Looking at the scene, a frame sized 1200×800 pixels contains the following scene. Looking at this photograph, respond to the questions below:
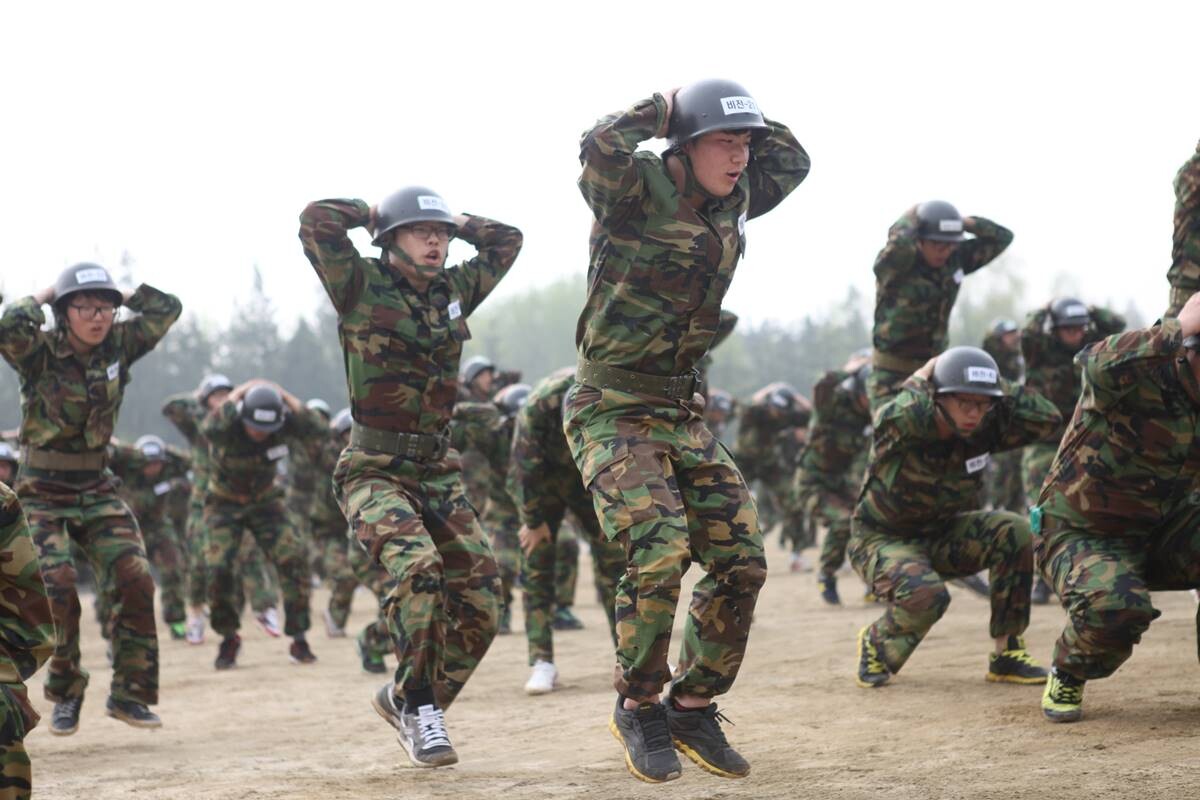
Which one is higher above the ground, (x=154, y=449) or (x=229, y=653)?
(x=154, y=449)

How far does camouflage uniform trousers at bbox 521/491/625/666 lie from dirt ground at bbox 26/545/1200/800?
435 millimetres

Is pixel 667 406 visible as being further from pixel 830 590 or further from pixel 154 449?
pixel 154 449

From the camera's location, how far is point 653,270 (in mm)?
6059

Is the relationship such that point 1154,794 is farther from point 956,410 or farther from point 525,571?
point 525,571

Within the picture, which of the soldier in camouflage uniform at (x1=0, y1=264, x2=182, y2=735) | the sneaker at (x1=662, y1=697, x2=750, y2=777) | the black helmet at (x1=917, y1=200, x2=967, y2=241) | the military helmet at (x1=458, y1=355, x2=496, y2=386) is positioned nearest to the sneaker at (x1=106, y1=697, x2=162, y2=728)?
the soldier in camouflage uniform at (x1=0, y1=264, x2=182, y2=735)

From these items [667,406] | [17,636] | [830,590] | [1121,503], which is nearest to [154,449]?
[830,590]

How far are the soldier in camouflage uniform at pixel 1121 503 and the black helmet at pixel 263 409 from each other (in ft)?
25.5

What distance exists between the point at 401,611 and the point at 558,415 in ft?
10.6

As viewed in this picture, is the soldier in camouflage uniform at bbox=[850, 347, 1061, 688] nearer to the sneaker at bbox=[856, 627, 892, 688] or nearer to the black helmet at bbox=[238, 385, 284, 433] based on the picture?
the sneaker at bbox=[856, 627, 892, 688]

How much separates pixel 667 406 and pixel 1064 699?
100.0 inches

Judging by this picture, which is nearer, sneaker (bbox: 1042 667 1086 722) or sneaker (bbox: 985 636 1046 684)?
sneaker (bbox: 1042 667 1086 722)

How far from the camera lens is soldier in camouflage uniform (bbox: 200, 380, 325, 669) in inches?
519

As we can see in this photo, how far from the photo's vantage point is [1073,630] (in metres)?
6.92

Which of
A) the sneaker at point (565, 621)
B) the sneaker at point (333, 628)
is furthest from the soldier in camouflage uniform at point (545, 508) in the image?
the sneaker at point (333, 628)
